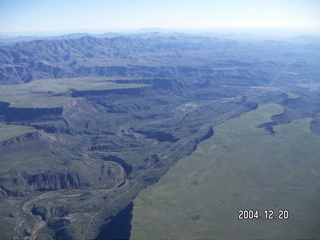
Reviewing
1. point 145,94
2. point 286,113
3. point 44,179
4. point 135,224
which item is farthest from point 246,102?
point 135,224

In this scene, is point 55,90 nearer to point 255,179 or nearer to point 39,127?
point 39,127

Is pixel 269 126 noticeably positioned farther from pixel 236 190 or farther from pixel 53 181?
pixel 53 181

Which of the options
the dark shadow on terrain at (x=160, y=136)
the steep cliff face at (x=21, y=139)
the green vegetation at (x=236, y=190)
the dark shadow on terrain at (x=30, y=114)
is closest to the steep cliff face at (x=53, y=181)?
the steep cliff face at (x=21, y=139)

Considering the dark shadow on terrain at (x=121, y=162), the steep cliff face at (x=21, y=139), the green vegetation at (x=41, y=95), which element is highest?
the green vegetation at (x=41, y=95)

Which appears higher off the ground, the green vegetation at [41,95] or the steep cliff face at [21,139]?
the green vegetation at [41,95]

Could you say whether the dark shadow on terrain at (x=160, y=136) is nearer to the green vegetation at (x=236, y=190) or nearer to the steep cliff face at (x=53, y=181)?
the green vegetation at (x=236, y=190)

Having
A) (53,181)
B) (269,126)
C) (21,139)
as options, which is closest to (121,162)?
(53,181)
